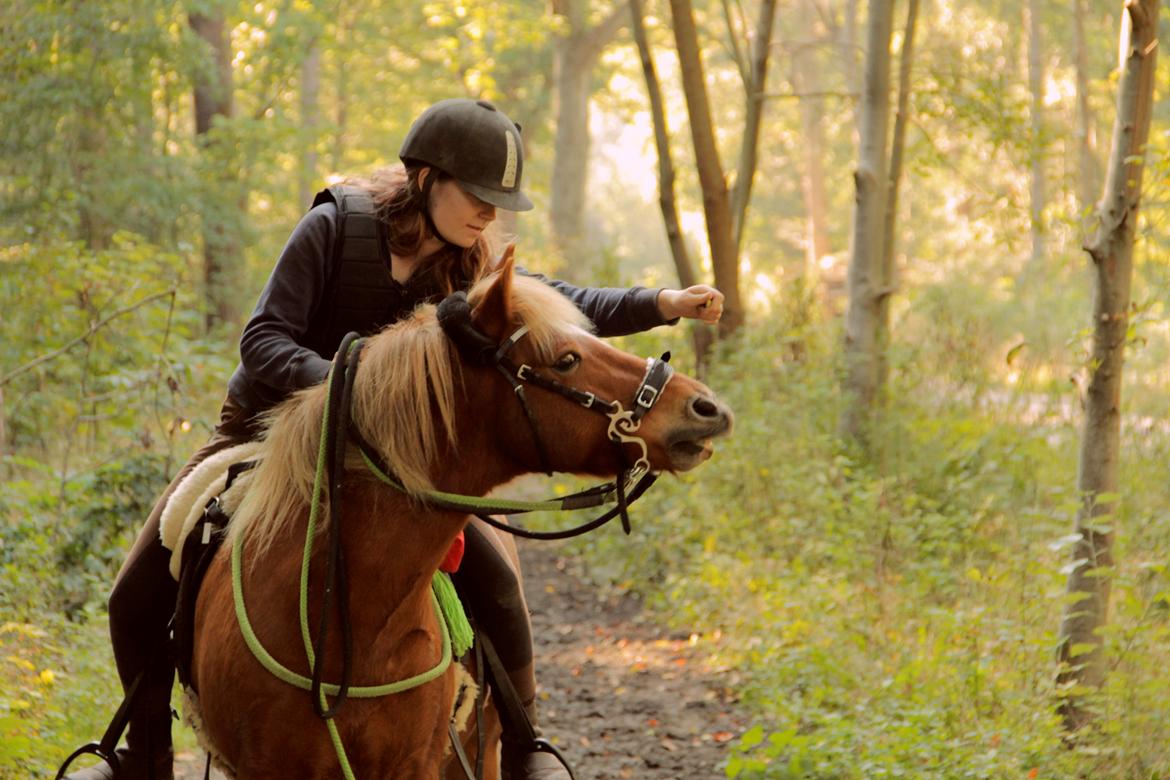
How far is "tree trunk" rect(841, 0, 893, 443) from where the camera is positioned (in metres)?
9.59

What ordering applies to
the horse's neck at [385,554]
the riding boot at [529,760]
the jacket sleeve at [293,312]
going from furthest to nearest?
1. the riding boot at [529,760]
2. the jacket sleeve at [293,312]
3. the horse's neck at [385,554]

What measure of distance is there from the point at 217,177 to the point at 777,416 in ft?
25.6

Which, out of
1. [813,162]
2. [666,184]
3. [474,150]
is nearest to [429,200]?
[474,150]

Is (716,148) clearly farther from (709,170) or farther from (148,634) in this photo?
(148,634)

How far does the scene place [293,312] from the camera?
3.19 meters

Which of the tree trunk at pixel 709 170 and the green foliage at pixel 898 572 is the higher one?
the tree trunk at pixel 709 170

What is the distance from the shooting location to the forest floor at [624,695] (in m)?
5.99

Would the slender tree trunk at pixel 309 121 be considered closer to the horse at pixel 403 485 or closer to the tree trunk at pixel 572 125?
the tree trunk at pixel 572 125

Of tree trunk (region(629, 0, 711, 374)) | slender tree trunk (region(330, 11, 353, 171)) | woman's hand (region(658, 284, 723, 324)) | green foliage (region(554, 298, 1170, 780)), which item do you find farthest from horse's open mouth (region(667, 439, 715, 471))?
slender tree trunk (region(330, 11, 353, 171))

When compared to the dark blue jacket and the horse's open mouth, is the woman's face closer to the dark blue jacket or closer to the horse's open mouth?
the dark blue jacket

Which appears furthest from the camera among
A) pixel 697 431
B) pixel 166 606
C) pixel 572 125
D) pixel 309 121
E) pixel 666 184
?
pixel 572 125

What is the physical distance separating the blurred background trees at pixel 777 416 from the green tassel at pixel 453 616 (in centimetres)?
148

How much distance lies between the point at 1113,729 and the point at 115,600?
345cm

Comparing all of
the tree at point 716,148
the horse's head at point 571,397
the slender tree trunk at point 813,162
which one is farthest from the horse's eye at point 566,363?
the slender tree trunk at point 813,162
